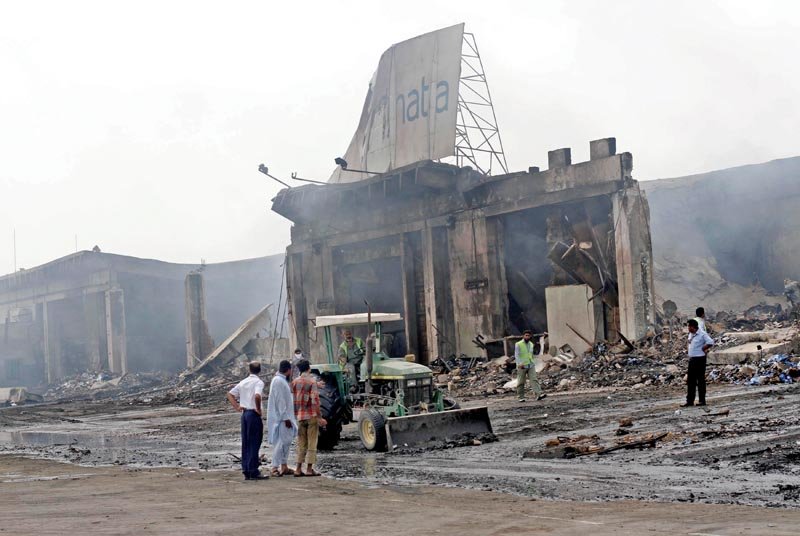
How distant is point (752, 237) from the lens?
38344 mm

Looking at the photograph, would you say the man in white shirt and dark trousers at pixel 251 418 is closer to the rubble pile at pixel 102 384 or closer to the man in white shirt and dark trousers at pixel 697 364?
the man in white shirt and dark trousers at pixel 697 364

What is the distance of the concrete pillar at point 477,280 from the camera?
87.7 feet

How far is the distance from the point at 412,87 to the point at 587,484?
22.7 metres

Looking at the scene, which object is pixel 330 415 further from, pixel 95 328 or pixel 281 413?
pixel 95 328

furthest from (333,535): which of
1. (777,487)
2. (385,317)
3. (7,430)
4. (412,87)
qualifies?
(412,87)

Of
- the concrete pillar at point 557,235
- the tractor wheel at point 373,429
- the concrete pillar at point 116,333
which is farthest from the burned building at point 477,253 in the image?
the concrete pillar at point 116,333

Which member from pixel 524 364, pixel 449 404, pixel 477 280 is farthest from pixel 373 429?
pixel 477 280

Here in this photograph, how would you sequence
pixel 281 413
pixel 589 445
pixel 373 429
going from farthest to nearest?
pixel 373 429 → pixel 589 445 → pixel 281 413

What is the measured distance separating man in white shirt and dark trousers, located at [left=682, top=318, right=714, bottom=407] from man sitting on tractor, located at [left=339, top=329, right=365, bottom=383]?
5141 millimetres

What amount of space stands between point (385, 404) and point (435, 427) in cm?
101

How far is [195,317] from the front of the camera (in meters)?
42.3

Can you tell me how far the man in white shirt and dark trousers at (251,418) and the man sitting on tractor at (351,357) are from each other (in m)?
3.54

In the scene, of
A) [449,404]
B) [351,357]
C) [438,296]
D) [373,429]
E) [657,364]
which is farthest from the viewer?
[438,296]

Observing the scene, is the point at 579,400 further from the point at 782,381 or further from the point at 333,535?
the point at 333,535
